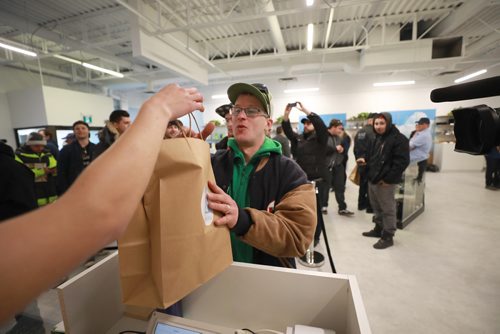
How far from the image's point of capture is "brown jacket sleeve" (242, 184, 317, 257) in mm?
871

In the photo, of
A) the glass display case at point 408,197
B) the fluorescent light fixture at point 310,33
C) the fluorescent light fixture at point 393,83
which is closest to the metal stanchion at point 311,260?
the glass display case at point 408,197

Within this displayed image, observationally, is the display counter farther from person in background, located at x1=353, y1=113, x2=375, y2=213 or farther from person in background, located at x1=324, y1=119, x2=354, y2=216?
person in background, located at x1=324, y1=119, x2=354, y2=216

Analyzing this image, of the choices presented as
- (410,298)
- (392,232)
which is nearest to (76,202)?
(410,298)

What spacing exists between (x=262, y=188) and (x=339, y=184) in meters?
3.91

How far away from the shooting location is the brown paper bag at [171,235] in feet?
2.15

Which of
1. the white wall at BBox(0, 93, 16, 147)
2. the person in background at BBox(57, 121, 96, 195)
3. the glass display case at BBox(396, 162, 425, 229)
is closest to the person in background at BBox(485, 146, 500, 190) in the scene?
the glass display case at BBox(396, 162, 425, 229)

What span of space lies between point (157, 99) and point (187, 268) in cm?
46

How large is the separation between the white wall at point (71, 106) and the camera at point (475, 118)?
28.6 feet

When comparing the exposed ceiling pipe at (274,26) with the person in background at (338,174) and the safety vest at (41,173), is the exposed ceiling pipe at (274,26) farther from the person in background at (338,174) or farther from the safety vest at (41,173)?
the safety vest at (41,173)

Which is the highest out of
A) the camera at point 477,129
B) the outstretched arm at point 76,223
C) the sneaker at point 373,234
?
the camera at point 477,129

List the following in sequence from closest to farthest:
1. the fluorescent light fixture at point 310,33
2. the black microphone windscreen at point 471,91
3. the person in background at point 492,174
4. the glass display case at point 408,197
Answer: the black microphone windscreen at point 471,91 < the glass display case at point 408,197 < the fluorescent light fixture at point 310,33 < the person in background at point 492,174

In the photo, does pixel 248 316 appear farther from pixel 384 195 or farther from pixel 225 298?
pixel 384 195

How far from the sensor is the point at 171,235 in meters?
0.66

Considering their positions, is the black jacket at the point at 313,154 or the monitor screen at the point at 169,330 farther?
the black jacket at the point at 313,154
